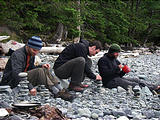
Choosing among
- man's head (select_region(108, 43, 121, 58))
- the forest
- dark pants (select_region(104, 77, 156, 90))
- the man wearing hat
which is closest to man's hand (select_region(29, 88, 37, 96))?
the man wearing hat

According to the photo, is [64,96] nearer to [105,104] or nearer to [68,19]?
[105,104]

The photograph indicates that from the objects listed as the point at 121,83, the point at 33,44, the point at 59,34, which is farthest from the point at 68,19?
the point at 33,44

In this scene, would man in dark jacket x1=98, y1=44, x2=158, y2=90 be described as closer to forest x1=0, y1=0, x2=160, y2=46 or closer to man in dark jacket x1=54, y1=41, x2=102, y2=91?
man in dark jacket x1=54, y1=41, x2=102, y2=91

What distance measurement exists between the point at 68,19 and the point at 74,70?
763 cm

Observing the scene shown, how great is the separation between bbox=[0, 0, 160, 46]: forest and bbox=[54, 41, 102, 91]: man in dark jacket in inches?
248

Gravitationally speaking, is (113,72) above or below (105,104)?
above

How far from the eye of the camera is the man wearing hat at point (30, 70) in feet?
14.7

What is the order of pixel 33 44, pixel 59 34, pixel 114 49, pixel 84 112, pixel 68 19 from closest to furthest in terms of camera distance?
pixel 84 112
pixel 33 44
pixel 114 49
pixel 68 19
pixel 59 34

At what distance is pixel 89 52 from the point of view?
5.52m

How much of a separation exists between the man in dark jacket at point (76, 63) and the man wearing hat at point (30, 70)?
505 mm

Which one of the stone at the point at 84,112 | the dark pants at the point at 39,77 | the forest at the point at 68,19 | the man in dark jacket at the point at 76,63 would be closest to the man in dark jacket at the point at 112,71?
the man in dark jacket at the point at 76,63

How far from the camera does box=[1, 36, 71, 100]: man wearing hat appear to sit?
4.48m

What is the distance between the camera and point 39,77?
189 inches

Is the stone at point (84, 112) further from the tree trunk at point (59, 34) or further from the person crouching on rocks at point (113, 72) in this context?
the tree trunk at point (59, 34)
